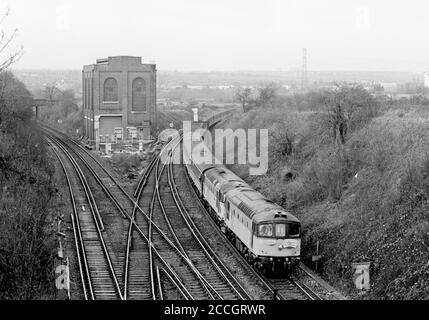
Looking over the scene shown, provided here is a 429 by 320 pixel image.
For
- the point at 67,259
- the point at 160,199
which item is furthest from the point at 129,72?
the point at 67,259

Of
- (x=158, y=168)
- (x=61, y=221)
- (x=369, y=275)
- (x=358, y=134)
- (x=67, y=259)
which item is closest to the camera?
(x=369, y=275)

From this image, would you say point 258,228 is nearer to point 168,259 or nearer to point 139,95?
point 168,259

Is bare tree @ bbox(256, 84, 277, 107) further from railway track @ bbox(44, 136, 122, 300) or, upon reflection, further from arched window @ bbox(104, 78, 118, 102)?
railway track @ bbox(44, 136, 122, 300)

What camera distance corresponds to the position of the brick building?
5885cm

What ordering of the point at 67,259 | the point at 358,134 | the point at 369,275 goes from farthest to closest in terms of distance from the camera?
the point at 358,134 → the point at 67,259 → the point at 369,275

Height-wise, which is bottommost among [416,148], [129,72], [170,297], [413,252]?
[170,297]

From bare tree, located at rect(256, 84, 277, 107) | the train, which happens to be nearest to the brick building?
bare tree, located at rect(256, 84, 277, 107)

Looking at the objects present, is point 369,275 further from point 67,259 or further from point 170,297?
point 67,259

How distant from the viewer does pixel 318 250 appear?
21734 millimetres

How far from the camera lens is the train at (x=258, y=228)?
1953 cm

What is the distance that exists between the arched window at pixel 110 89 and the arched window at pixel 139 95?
178cm

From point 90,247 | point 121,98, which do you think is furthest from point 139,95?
point 90,247

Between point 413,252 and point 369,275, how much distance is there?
1.72 meters
